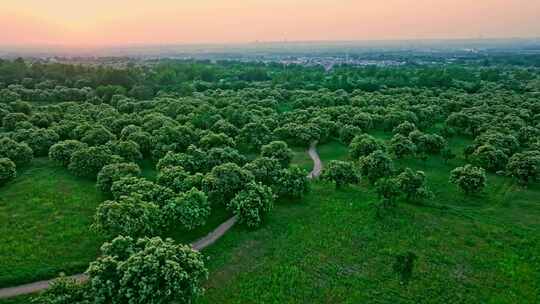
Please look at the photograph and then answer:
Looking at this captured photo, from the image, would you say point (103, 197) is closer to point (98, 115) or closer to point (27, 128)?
point (27, 128)

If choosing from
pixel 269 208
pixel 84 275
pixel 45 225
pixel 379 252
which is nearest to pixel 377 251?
pixel 379 252

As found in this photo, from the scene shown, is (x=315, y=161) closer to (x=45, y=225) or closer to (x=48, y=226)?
(x=48, y=226)

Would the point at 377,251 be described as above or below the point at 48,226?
below

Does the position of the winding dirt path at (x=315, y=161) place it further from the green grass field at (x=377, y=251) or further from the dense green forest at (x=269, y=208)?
the green grass field at (x=377, y=251)

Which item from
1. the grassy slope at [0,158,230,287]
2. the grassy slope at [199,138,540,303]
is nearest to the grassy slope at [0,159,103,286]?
the grassy slope at [0,158,230,287]

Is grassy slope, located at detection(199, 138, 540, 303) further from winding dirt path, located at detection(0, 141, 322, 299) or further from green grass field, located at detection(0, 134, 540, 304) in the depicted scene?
winding dirt path, located at detection(0, 141, 322, 299)

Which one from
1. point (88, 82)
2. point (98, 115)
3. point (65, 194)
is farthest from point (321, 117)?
point (88, 82)
